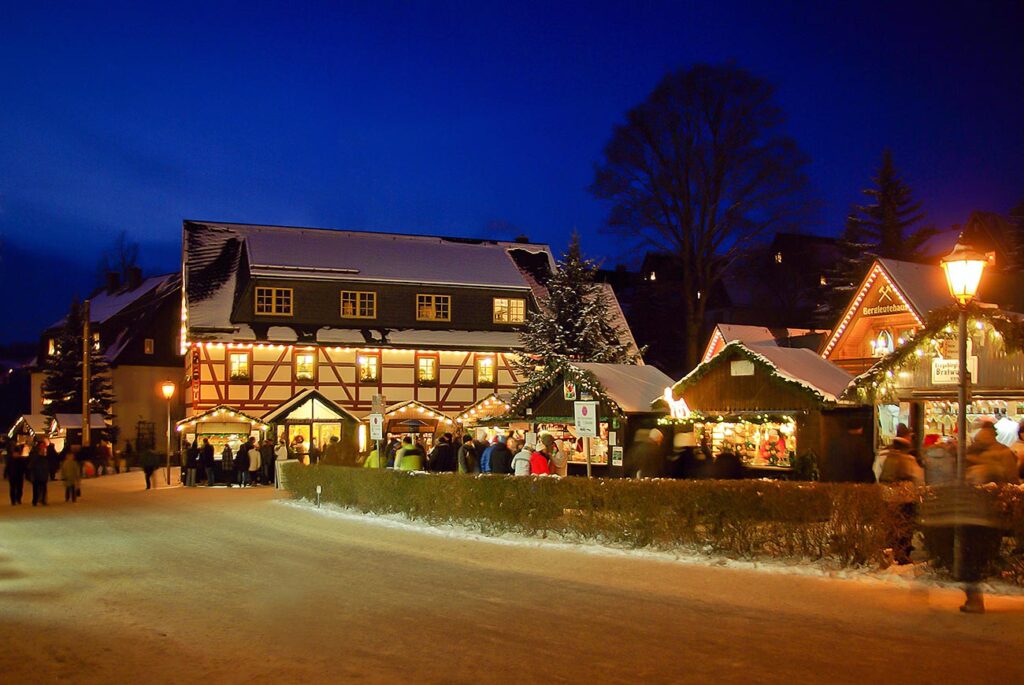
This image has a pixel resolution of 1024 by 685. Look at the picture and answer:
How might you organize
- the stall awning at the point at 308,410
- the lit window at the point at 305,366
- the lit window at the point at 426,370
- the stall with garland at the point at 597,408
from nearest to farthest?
the stall with garland at the point at 597,408, the stall awning at the point at 308,410, the lit window at the point at 305,366, the lit window at the point at 426,370

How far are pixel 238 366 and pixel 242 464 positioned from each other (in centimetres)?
1109

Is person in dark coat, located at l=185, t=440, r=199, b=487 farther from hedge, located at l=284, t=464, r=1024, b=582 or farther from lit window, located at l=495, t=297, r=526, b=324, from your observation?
lit window, located at l=495, t=297, r=526, b=324

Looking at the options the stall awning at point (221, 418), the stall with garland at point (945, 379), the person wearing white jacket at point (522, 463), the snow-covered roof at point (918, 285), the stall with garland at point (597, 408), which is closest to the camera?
the person wearing white jacket at point (522, 463)

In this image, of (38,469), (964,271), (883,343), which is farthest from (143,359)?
(964,271)

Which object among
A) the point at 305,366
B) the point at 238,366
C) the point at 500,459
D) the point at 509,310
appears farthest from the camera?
the point at 509,310

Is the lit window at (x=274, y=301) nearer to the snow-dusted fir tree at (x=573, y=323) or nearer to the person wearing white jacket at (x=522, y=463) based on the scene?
the snow-dusted fir tree at (x=573, y=323)

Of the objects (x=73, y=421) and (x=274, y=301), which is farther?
(x=73, y=421)

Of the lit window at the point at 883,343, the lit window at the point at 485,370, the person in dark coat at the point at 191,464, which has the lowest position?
the person in dark coat at the point at 191,464

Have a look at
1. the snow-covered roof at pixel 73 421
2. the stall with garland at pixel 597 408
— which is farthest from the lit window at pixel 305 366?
the stall with garland at pixel 597 408

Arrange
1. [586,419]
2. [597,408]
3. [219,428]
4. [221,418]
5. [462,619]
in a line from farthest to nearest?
[219,428] → [221,418] → [597,408] → [586,419] → [462,619]

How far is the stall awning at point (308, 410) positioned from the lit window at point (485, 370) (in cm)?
916

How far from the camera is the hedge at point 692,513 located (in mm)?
12477

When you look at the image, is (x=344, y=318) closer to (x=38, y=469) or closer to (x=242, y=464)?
(x=242, y=464)

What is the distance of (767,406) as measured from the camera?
2305cm
